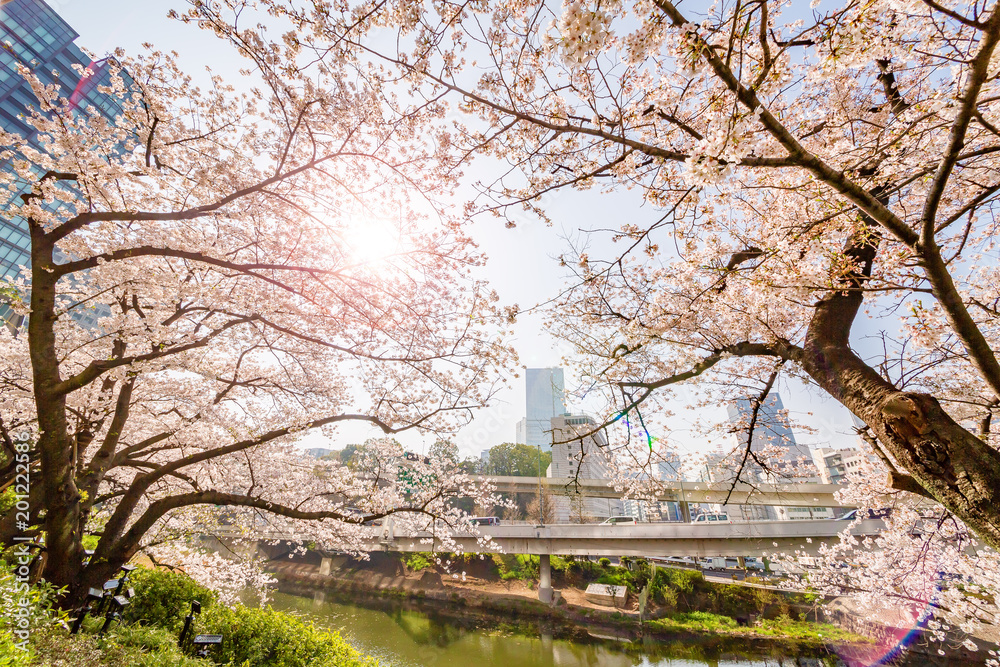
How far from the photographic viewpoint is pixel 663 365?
620cm

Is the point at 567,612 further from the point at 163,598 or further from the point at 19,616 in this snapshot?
the point at 19,616

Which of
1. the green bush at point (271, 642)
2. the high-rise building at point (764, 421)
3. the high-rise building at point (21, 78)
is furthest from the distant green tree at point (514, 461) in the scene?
the high-rise building at point (21, 78)

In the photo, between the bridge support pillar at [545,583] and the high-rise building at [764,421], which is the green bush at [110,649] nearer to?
the high-rise building at [764,421]

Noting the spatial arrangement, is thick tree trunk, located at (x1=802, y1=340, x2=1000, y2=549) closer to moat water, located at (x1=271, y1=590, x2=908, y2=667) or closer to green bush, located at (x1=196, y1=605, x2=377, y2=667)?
green bush, located at (x1=196, y1=605, x2=377, y2=667)

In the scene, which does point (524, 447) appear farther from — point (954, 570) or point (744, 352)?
point (744, 352)

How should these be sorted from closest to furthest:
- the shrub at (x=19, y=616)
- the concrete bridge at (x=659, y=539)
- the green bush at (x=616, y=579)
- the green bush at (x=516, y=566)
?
the shrub at (x=19, y=616), the concrete bridge at (x=659, y=539), the green bush at (x=616, y=579), the green bush at (x=516, y=566)

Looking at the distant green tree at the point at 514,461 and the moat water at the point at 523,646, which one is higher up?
the distant green tree at the point at 514,461

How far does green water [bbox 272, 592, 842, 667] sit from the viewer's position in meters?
13.2

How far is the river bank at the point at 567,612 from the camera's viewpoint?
14.1m

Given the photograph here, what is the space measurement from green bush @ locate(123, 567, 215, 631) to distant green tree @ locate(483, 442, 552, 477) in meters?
39.0

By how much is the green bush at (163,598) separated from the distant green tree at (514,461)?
3904cm

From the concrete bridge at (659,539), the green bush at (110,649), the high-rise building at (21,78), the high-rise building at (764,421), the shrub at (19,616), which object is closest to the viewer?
the shrub at (19,616)

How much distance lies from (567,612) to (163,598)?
18015 millimetres

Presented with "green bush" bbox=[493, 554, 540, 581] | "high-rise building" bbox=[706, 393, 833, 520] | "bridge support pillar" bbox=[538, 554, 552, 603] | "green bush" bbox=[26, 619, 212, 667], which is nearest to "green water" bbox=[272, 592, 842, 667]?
"bridge support pillar" bbox=[538, 554, 552, 603]
